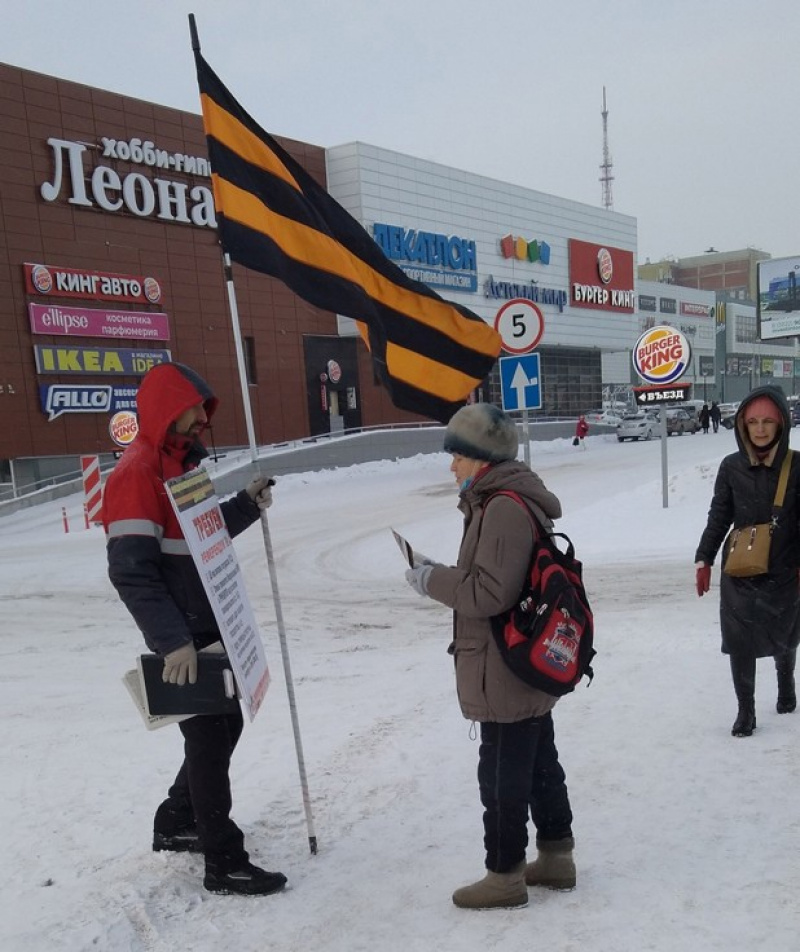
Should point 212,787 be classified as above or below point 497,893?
above

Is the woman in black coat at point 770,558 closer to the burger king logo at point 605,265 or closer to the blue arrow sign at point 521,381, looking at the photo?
the blue arrow sign at point 521,381

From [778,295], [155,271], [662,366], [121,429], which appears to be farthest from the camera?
[778,295]

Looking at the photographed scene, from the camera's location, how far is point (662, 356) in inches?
459

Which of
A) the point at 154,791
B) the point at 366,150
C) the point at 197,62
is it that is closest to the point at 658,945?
the point at 154,791

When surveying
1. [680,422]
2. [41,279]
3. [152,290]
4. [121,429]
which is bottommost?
[680,422]

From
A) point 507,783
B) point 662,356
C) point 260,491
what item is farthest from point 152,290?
point 507,783

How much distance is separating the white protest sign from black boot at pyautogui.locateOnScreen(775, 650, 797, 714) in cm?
300

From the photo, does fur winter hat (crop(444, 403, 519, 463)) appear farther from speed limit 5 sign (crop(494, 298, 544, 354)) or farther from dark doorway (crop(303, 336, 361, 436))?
dark doorway (crop(303, 336, 361, 436))

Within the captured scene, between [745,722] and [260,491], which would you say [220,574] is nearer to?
[260,491]

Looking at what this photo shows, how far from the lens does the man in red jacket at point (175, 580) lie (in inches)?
112

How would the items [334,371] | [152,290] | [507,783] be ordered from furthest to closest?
[334,371] < [152,290] < [507,783]

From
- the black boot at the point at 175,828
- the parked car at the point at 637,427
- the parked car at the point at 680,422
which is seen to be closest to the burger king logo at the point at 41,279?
the black boot at the point at 175,828

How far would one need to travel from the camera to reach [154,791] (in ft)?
13.1

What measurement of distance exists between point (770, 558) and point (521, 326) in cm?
531
